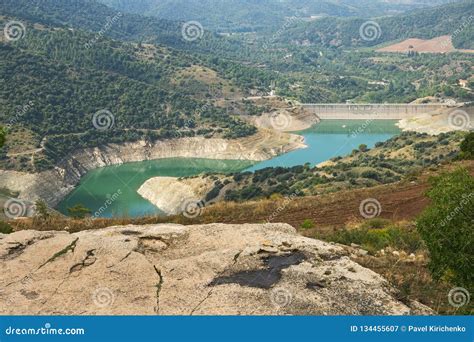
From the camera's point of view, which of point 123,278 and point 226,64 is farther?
point 226,64

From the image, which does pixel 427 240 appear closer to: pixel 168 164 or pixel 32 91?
pixel 168 164

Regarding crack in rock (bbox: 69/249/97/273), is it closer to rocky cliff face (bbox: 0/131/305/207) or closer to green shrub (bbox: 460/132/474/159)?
green shrub (bbox: 460/132/474/159)

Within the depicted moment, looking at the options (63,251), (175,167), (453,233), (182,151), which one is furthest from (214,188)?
(453,233)

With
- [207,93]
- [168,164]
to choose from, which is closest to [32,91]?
Answer: [168,164]

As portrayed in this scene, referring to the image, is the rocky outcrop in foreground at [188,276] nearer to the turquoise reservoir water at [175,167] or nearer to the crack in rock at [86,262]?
the crack in rock at [86,262]

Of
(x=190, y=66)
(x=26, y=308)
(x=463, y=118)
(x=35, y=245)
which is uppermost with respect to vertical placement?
(x=190, y=66)

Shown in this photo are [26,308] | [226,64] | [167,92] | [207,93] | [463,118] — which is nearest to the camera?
[26,308]

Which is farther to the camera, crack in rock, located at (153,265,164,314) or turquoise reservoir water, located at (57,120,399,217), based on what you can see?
turquoise reservoir water, located at (57,120,399,217)

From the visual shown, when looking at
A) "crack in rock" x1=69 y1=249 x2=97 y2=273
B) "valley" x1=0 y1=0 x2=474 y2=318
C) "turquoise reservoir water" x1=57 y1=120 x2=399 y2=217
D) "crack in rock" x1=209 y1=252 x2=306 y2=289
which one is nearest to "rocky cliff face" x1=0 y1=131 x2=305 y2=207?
"valley" x1=0 y1=0 x2=474 y2=318
